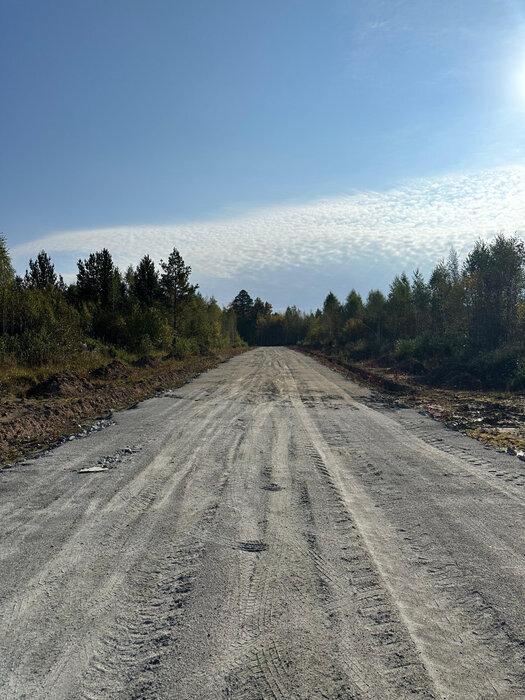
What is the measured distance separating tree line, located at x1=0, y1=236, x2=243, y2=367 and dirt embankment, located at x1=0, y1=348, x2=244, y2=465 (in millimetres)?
3941

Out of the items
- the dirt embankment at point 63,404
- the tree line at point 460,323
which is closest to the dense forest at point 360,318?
the tree line at point 460,323

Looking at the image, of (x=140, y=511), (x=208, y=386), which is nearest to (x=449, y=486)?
(x=140, y=511)

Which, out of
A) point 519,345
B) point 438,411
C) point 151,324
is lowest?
point 438,411

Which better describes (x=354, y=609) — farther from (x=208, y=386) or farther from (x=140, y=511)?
(x=208, y=386)

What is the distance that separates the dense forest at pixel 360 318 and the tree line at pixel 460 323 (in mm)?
64

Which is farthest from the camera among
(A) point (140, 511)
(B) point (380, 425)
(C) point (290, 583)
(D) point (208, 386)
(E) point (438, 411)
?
(D) point (208, 386)

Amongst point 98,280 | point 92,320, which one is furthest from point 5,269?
point 98,280

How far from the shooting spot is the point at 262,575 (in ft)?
12.4

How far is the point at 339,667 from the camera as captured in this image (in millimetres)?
2715

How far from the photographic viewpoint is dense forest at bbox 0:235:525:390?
21.4 m

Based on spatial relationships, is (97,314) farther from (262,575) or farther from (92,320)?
(262,575)

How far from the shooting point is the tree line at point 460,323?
2088cm

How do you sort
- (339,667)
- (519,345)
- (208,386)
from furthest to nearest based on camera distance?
(519,345) → (208,386) → (339,667)

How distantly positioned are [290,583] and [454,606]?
1188mm
